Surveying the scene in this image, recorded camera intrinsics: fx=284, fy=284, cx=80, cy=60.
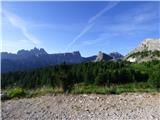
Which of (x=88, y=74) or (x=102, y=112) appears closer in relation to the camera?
(x=102, y=112)

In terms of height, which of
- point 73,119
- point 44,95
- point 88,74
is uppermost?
point 88,74

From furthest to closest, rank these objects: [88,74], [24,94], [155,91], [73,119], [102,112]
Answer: [88,74] < [24,94] < [155,91] < [102,112] < [73,119]

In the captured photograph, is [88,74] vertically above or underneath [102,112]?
above

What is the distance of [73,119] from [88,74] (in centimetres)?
8402

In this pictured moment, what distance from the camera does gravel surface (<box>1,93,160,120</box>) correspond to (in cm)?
1247

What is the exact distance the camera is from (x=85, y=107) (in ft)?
45.7

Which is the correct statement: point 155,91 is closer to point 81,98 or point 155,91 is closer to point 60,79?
point 81,98

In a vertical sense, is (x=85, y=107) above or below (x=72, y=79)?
below

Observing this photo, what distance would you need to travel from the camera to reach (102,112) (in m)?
13.0

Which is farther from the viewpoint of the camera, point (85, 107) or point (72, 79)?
point (72, 79)

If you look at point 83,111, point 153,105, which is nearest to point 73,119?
point 83,111

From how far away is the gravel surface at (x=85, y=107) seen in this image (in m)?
12.5

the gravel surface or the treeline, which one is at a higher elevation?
the treeline

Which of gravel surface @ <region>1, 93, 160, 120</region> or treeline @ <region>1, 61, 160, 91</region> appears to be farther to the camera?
treeline @ <region>1, 61, 160, 91</region>
